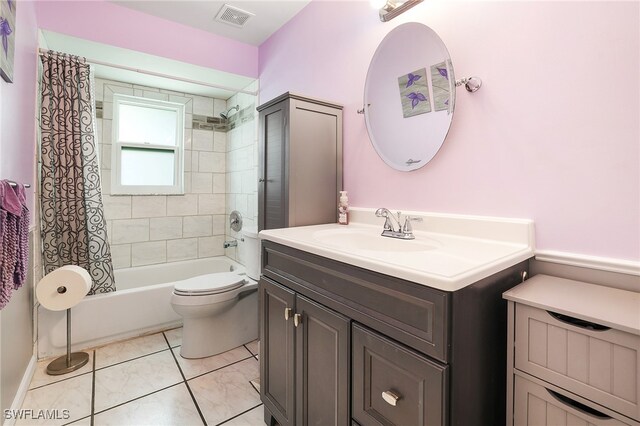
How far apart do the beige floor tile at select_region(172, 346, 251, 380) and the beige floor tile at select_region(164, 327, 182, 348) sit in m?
0.08

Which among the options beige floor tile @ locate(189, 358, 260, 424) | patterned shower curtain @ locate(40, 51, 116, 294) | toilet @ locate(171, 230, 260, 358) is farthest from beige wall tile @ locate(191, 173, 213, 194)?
beige floor tile @ locate(189, 358, 260, 424)

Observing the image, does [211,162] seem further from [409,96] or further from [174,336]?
[409,96]

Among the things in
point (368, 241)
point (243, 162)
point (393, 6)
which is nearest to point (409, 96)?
point (393, 6)

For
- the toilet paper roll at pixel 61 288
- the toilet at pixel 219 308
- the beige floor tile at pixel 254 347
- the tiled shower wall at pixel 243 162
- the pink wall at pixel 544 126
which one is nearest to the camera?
the pink wall at pixel 544 126

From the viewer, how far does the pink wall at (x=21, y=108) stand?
1340mm

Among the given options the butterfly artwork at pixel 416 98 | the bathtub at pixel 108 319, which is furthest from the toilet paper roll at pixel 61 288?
the butterfly artwork at pixel 416 98

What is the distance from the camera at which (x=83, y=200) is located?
2158 mm

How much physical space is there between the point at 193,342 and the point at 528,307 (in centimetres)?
195

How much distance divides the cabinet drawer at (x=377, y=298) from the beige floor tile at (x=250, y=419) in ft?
2.51

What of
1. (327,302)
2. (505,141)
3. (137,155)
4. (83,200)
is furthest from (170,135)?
(505,141)

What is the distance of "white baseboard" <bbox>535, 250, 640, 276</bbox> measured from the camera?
88 cm

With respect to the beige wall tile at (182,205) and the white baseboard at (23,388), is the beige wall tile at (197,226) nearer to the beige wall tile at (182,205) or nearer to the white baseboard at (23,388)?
the beige wall tile at (182,205)

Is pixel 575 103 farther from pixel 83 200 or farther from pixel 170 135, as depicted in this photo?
pixel 170 135

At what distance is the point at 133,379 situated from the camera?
1763mm
